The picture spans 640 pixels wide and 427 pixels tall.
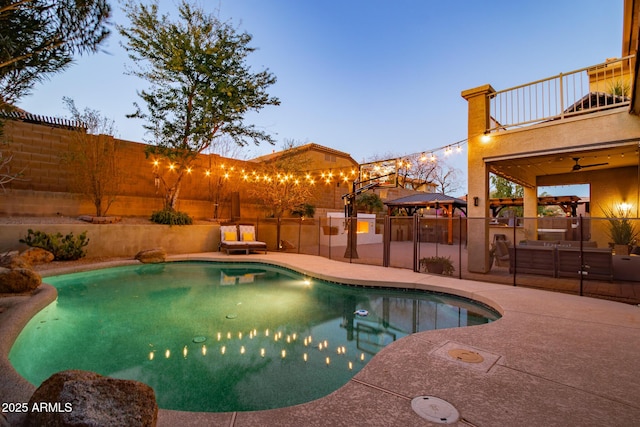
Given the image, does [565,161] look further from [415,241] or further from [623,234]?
[415,241]

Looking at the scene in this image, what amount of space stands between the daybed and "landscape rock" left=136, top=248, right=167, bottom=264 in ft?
7.17

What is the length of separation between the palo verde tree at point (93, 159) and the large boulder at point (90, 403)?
10.7 meters

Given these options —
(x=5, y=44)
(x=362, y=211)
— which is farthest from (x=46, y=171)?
(x=362, y=211)

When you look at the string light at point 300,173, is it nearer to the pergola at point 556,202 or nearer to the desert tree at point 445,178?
the pergola at point 556,202

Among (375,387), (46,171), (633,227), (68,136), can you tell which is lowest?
(375,387)

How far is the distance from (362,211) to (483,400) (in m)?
18.1

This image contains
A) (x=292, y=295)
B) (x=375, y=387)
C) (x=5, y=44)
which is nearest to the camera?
(x=375, y=387)

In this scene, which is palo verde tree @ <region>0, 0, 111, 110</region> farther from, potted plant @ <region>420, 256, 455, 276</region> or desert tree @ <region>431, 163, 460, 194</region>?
desert tree @ <region>431, 163, 460, 194</region>

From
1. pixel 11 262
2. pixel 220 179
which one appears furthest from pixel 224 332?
pixel 220 179

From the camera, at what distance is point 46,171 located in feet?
32.9

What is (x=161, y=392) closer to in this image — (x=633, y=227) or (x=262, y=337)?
(x=262, y=337)

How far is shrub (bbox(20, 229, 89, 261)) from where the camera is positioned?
841 cm

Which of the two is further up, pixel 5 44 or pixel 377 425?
pixel 5 44

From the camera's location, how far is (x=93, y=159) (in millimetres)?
10344
